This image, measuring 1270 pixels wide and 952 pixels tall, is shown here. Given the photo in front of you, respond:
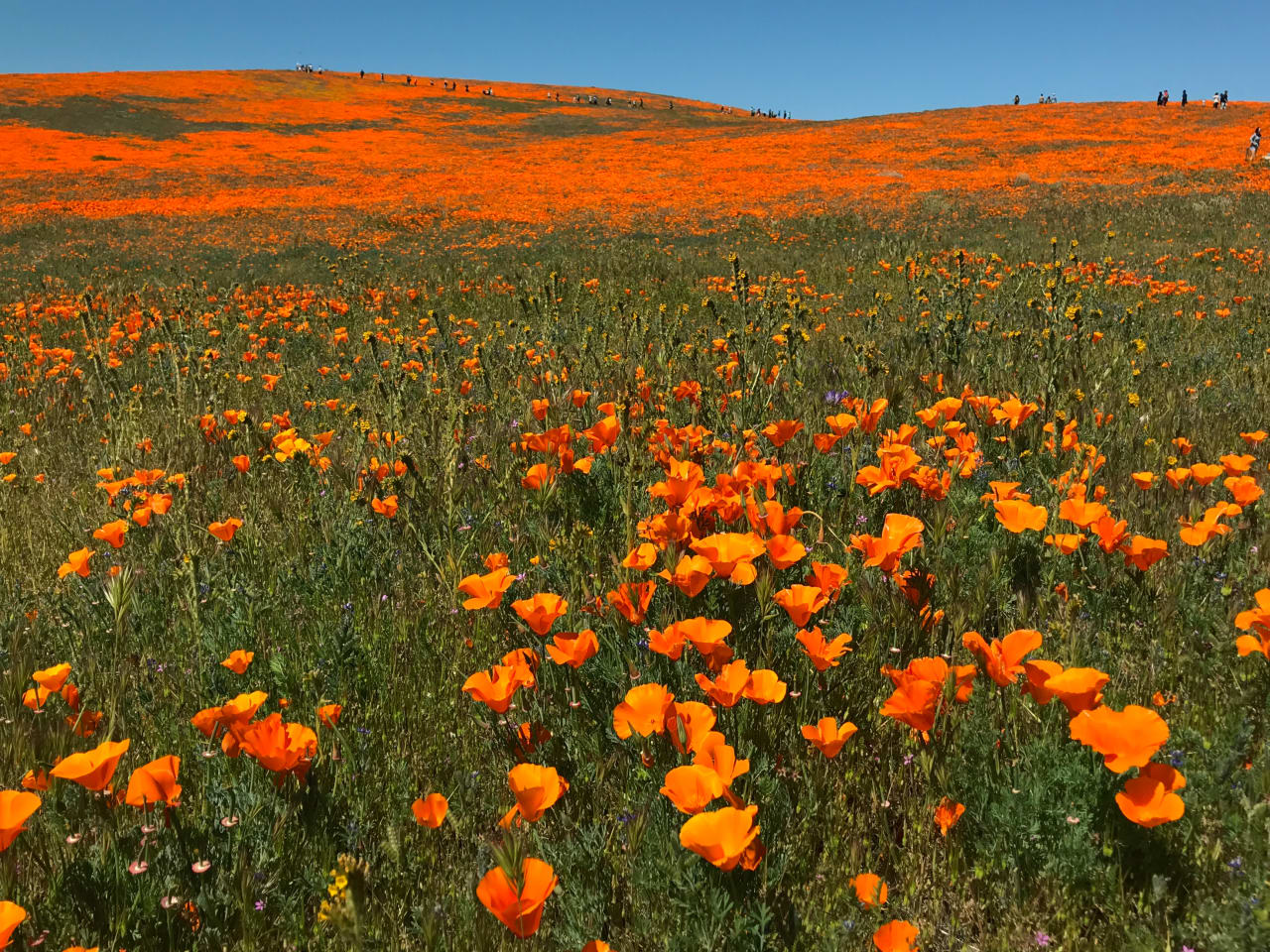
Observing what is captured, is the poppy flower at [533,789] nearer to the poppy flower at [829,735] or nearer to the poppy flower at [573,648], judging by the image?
the poppy flower at [573,648]

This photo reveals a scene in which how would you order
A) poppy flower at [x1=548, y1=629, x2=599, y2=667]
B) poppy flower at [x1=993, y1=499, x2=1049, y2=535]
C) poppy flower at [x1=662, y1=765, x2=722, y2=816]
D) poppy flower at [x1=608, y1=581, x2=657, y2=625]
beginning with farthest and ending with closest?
poppy flower at [x1=993, y1=499, x2=1049, y2=535]
poppy flower at [x1=608, y1=581, x2=657, y2=625]
poppy flower at [x1=548, y1=629, x2=599, y2=667]
poppy flower at [x1=662, y1=765, x2=722, y2=816]

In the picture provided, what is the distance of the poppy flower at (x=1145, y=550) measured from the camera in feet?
6.46

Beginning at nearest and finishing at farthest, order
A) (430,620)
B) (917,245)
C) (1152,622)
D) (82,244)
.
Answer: (1152,622) < (430,620) < (917,245) < (82,244)

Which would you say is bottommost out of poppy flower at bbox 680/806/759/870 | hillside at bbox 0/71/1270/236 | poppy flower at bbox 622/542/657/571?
poppy flower at bbox 680/806/759/870

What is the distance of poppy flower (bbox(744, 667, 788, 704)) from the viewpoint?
5.09ft

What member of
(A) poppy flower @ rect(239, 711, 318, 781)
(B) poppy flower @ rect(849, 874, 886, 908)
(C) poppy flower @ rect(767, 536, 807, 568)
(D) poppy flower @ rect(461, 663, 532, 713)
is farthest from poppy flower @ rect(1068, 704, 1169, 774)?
(A) poppy flower @ rect(239, 711, 318, 781)

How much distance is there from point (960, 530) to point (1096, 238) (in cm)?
1264

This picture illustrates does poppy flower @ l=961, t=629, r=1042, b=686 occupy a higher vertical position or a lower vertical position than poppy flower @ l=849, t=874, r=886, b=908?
higher

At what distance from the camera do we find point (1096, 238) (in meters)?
12.4

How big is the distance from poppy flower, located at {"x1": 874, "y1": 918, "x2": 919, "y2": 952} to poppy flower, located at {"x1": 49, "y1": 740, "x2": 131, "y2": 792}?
1311mm

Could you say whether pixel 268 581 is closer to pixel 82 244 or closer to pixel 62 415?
pixel 62 415

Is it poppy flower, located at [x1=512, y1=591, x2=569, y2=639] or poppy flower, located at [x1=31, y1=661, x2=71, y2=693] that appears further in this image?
poppy flower, located at [x1=512, y1=591, x2=569, y2=639]

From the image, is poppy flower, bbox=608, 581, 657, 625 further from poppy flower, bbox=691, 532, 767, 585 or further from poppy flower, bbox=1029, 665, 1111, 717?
poppy flower, bbox=1029, 665, 1111, 717

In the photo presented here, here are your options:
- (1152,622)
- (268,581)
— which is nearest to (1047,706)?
(1152,622)
